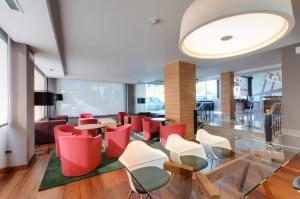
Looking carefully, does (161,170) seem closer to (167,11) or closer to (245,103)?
(167,11)

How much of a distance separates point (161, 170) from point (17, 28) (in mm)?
3314

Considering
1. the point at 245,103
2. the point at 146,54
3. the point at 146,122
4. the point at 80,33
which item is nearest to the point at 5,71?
the point at 80,33

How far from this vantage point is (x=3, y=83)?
3.04m

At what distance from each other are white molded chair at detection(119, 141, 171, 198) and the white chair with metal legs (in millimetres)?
1158

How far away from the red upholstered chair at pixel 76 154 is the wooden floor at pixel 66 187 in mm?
273

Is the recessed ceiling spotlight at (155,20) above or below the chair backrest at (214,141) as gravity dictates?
above

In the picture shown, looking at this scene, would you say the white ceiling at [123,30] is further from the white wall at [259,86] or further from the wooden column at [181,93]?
the white wall at [259,86]

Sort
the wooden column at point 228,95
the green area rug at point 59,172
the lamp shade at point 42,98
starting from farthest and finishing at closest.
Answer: the wooden column at point 228,95 → the lamp shade at point 42,98 → the green area rug at point 59,172

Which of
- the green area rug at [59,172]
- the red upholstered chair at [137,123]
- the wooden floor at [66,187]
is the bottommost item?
the wooden floor at [66,187]

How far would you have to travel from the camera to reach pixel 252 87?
36.6ft

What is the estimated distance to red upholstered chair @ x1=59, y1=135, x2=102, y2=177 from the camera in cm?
274

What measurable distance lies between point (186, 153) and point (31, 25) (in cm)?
334

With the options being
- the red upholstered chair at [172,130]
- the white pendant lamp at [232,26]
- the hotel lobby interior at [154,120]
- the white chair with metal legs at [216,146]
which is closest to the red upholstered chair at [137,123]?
the hotel lobby interior at [154,120]

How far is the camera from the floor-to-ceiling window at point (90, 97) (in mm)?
8352
